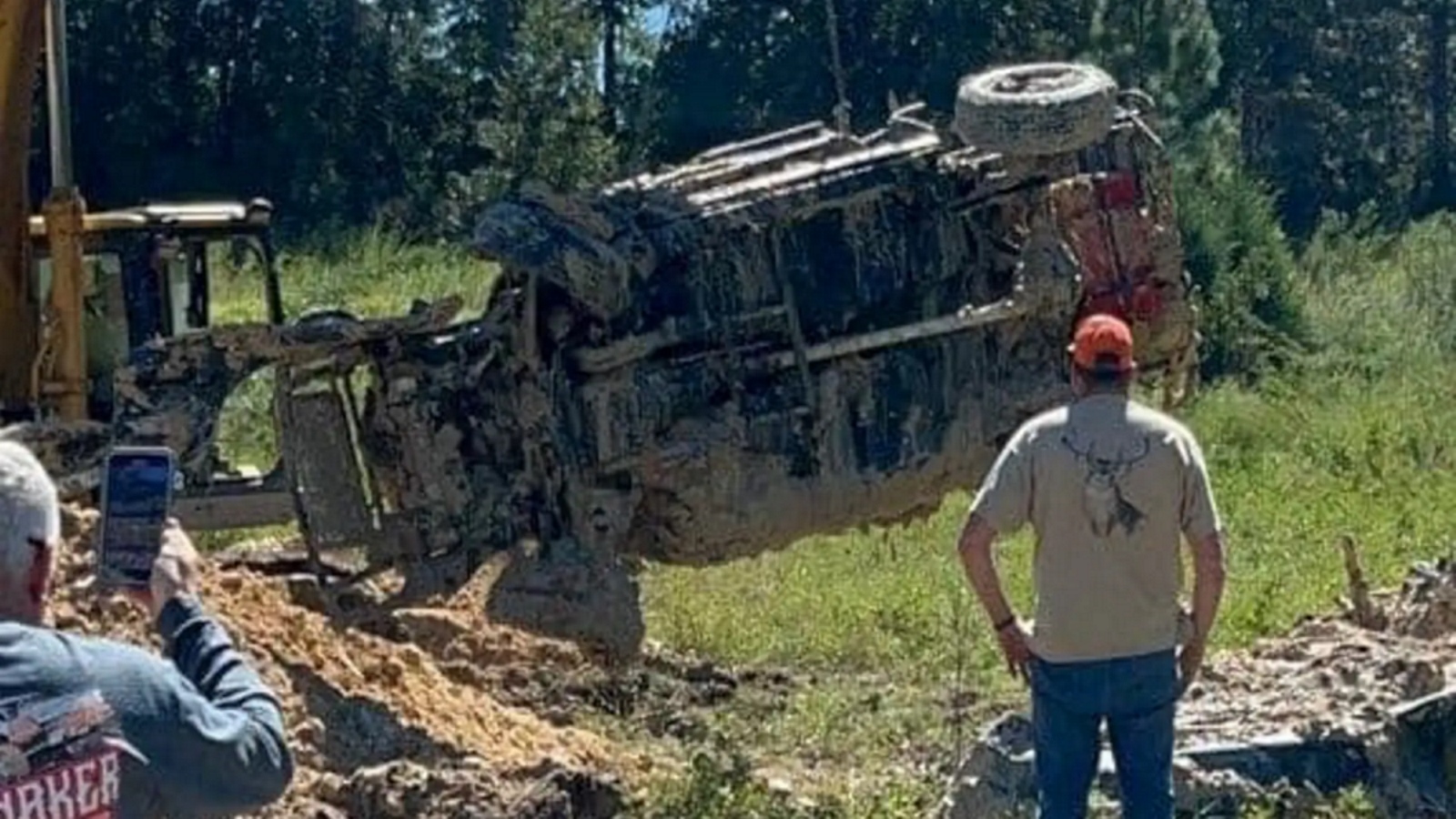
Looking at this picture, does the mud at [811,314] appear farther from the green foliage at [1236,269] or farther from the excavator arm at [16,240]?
the green foliage at [1236,269]

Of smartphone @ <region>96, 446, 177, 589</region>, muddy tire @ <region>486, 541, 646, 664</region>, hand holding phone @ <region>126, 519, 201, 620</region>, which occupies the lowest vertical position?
muddy tire @ <region>486, 541, 646, 664</region>

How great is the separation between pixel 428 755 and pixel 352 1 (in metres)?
43.5

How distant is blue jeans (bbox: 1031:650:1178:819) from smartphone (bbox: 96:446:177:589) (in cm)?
360

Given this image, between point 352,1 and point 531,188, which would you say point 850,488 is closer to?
point 531,188

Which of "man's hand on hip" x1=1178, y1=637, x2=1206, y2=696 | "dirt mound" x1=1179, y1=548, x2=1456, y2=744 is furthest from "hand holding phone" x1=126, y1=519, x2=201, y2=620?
"dirt mound" x1=1179, y1=548, x2=1456, y2=744

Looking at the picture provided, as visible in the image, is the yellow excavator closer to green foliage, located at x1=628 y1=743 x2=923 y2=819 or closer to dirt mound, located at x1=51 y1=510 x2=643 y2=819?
dirt mound, located at x1=51 y1=510 x2=643 y2=819

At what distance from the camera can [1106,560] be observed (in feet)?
24.7

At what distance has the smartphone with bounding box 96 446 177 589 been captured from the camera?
4.42m

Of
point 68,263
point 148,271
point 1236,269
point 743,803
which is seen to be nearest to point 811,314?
point 743,803

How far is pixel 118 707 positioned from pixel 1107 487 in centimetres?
378

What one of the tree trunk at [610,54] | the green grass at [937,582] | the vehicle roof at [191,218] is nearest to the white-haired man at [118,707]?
the green grass at [937,582]

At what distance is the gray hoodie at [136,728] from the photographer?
4.07m

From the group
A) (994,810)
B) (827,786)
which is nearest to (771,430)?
(827,786)

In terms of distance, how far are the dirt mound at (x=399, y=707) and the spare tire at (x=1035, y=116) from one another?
2.91 metres
